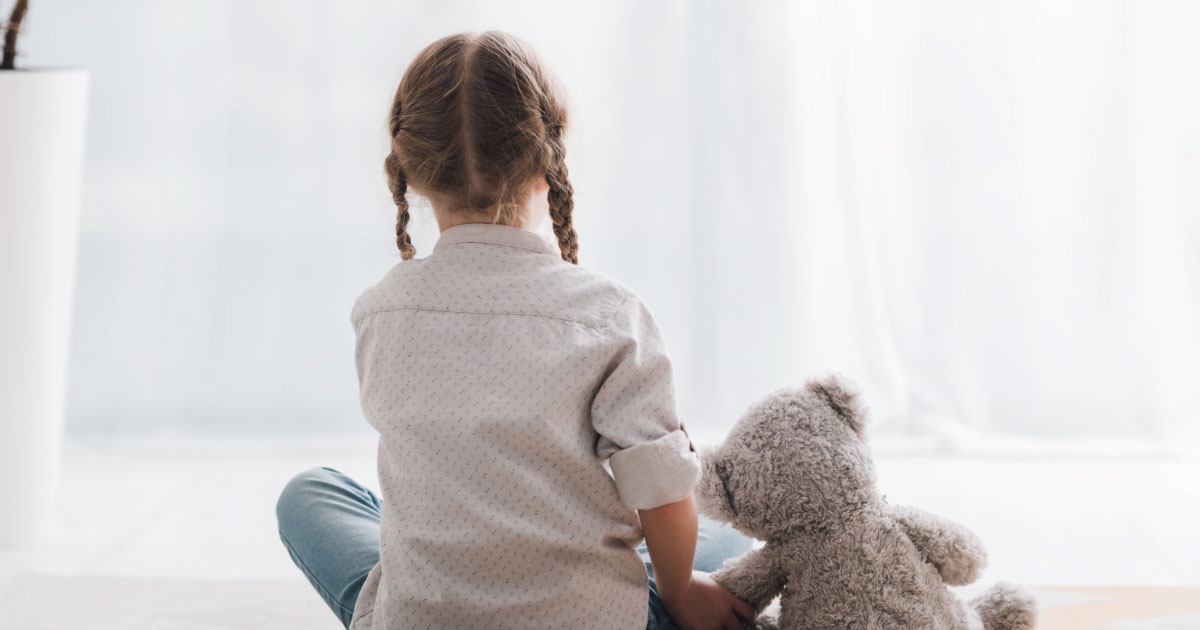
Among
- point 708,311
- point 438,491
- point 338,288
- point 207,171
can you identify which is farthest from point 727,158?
point 438,491

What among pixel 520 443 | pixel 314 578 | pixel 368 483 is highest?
pixel 520 443

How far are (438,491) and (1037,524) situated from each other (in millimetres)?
1122

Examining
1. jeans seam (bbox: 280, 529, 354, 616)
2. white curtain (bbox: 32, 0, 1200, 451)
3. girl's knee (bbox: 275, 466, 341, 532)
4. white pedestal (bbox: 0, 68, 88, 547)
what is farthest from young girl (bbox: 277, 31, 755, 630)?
white curtain (bbox: 32, 0, 1200, 451)

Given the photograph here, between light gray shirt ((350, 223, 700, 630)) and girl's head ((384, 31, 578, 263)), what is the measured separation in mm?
50

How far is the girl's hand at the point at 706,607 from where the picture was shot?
0.79m

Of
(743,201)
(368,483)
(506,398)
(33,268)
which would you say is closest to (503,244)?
(506,398)

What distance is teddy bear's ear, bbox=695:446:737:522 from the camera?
82 centimetres

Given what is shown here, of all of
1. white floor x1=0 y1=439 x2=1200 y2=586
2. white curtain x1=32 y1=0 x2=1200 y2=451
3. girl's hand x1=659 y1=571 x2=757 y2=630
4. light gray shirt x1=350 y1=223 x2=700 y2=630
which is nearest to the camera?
light gray shirt x1=350 y1=223 x2=700 y2=630

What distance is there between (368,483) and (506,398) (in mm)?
1193

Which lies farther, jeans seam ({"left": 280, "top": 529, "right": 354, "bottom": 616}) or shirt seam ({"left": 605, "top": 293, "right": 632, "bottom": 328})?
jeans seam ({"left": 280, "top": 529, "right": 354, "bottom": 616})

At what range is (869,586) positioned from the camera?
756 mm

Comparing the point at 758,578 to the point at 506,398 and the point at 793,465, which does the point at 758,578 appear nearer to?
the point at 793,465

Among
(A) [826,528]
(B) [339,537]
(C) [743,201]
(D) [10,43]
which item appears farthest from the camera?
(C) [743,201]

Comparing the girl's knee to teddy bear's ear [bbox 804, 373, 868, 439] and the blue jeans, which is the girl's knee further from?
teddy bear's ear [bbox 804, 373, 868, 439]
